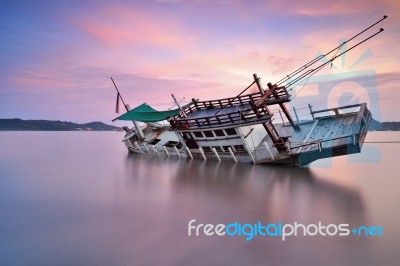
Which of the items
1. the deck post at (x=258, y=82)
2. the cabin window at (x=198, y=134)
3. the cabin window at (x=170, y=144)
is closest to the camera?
the deck post at (x=258, y=82)

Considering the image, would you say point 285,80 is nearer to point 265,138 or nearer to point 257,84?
point 257,84

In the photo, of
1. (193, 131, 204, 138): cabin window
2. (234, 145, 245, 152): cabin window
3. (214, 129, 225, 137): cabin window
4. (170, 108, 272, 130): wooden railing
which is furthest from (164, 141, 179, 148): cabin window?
(234, 145, 245, 152): cabin window

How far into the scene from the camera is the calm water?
8164mm

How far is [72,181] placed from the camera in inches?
821

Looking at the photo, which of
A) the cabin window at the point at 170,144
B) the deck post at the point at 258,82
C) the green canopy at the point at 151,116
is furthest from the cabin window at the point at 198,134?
the cabin window at the point at 170,144

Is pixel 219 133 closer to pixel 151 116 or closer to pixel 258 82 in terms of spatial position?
pixel 258 82

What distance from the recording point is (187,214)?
483 inches

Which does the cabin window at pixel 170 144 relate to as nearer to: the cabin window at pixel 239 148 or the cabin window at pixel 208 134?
the cabin window at pixel 208 134

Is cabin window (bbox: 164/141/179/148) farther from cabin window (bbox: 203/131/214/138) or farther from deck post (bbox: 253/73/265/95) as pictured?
deck post (bbox: 253/73/265/95)

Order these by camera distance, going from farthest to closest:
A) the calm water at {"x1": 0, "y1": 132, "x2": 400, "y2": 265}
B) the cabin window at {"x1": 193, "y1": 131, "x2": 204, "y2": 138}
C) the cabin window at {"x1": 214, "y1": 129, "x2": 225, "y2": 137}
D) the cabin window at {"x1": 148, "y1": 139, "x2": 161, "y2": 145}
→ the cabin window at {"x1": 148, "y1": 139, "x2": 161, "y2": 145} → the cabin window at {"x1": 193, "y1": 131, "x2": 204, "y2": 138} → the cabin window at {"x1": 214, "y1": 129, "x2": 225, "y2": 137} → the calm water at {"x1": 0, "y1": 132, "x2": 400, "y2": 265}

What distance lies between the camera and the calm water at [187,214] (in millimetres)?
8164

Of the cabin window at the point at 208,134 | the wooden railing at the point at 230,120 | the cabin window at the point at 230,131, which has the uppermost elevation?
the wooden railing at the point at 230,120

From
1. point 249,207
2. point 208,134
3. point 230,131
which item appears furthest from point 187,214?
point 208,134

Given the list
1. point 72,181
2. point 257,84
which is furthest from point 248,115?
point 72,181
